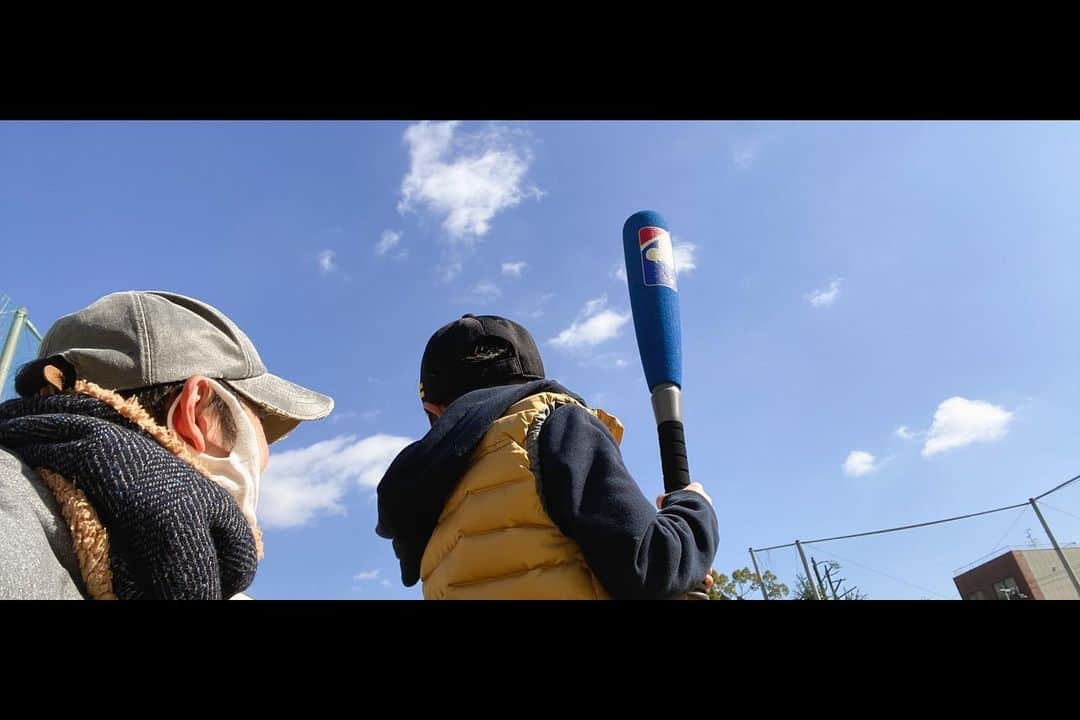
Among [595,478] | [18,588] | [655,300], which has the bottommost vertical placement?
[18,588]

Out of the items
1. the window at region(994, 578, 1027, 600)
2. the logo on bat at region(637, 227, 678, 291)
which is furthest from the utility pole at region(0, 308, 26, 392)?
the window at region(994, 578, 1027, 600)

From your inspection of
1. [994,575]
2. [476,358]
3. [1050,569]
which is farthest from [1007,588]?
[476,358]

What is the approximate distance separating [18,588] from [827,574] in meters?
8.80

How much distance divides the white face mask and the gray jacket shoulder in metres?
0.41

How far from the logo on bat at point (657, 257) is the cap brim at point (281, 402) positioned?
2.02 meters

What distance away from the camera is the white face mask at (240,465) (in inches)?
62.5

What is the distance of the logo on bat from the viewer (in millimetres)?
3607

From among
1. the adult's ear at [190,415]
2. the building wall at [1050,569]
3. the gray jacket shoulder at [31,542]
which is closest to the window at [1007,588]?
the building wall at [1050,569]

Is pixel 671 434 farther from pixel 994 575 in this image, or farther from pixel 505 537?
pixel 994 575

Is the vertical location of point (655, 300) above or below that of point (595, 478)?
above

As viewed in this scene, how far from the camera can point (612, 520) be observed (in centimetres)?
165
